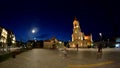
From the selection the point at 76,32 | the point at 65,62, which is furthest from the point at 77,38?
the point at 65,62

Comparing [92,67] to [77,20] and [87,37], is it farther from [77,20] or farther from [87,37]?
[87,37]

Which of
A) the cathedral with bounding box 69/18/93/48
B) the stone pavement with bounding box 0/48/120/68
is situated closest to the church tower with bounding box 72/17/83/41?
the cathedral with bounding box 69/18/93/48

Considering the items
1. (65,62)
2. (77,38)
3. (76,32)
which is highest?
(76,32)

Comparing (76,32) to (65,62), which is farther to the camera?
(76,32)

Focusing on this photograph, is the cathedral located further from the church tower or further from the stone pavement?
the stone pavement

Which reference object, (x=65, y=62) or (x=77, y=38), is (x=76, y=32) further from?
(x=65, y=62)

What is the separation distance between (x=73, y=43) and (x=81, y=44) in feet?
19.0

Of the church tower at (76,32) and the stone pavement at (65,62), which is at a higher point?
the church tower at (76,32)

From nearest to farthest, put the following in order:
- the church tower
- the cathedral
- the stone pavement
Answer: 1. the stone pavement
2. the cathedral
3. the church tower

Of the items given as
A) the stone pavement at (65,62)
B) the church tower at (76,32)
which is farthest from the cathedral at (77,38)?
the stone pavement at (65,62)

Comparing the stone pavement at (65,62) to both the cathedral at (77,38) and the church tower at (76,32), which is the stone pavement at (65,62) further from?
the church tower at (76,32)

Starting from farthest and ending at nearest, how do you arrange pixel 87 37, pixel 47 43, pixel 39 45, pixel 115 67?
pixel 87 37 < pixel 39 45 < pixel 47 43 < pixel 115 67

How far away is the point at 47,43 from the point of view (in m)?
142

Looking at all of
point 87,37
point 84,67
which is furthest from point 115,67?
point 87,37
